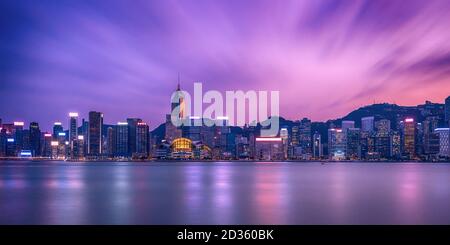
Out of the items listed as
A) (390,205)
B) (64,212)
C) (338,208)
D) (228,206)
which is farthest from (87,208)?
(390,205)

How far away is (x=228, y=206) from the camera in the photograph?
34375 mm

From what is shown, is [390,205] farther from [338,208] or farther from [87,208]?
[87,208]

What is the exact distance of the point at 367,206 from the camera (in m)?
33.0
